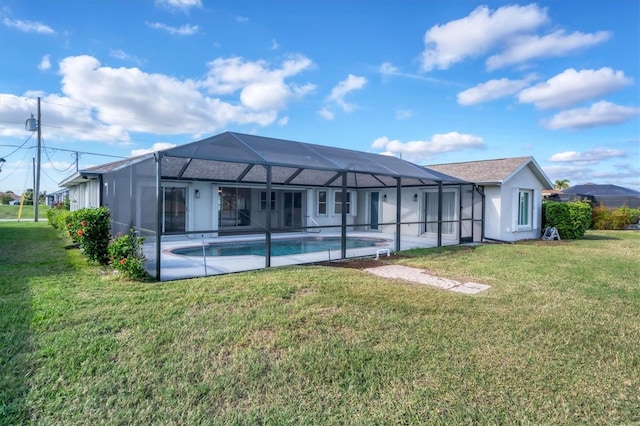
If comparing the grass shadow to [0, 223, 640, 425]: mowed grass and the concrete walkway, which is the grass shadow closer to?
[0, 223, 640, 425]: mowed grass

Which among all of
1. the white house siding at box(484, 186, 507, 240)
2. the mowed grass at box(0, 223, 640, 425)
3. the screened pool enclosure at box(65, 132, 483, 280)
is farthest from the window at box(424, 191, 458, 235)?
the mowed grass at box(0, 223, 640, 425)

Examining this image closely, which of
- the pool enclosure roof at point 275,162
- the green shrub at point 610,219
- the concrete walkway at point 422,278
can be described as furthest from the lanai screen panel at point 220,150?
the green shrub at point 610,219

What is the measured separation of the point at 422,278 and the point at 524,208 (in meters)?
11.6

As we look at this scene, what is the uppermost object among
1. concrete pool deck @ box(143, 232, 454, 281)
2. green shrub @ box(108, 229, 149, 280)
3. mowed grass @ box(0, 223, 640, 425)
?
green shrub @ box(108, 229, 149, 280)

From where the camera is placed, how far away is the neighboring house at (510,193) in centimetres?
1462

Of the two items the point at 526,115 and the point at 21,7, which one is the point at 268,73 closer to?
the point at 21,7

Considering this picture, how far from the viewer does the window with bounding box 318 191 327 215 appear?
18375mm

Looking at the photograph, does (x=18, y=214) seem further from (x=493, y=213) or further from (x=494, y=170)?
(x=494, y=170)

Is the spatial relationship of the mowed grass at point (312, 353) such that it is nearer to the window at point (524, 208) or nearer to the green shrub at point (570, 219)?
the window at point (524, 208)

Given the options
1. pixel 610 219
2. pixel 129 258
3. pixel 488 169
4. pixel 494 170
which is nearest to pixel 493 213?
pixel 494 170

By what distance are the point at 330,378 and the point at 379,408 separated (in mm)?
584

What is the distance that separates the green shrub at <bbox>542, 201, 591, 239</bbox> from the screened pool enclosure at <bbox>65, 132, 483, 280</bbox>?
15.2 ft

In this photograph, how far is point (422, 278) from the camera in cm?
738

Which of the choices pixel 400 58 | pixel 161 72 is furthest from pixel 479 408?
pixel 161 72
